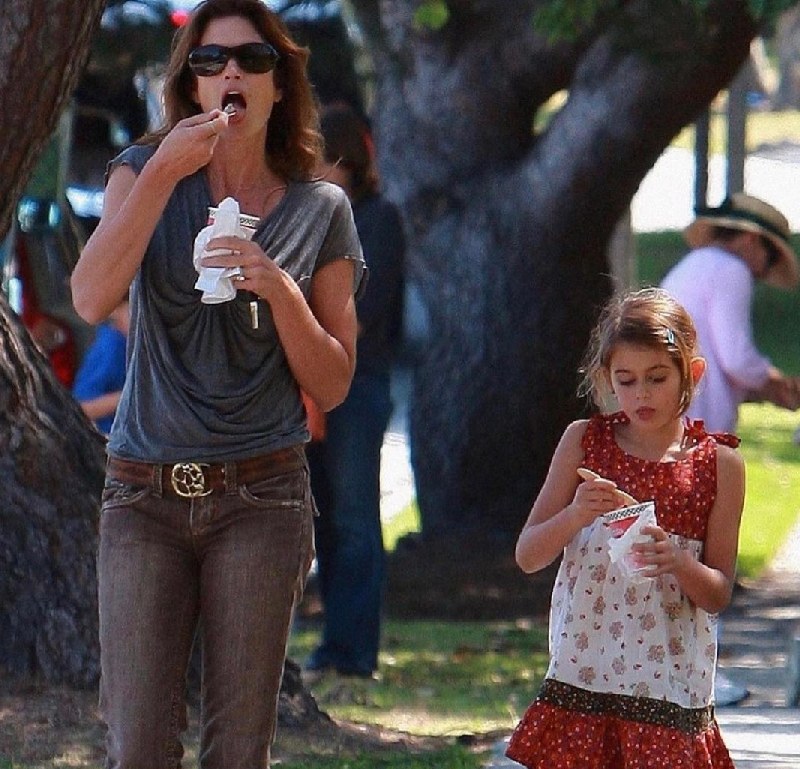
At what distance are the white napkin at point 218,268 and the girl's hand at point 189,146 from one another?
0.35 ft

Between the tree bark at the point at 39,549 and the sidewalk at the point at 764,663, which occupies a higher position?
the tree bark at the point at 39,549

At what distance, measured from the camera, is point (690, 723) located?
421 centimetres

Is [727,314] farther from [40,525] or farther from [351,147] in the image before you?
[40,525]

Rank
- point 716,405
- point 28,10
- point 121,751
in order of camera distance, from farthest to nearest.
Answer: point 716,405 < point 28,10 < point 121,751

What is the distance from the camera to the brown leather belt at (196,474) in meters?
3.80

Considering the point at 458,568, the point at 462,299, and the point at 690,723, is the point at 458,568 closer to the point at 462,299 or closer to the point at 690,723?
the point at 462,299

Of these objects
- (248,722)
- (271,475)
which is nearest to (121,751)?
(248,722)

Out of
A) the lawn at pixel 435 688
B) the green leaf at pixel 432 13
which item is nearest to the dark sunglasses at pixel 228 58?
the lawn at pixel 435 688

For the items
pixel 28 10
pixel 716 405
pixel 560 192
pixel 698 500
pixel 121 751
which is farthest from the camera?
pixel 560 192

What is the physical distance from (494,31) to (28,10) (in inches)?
198

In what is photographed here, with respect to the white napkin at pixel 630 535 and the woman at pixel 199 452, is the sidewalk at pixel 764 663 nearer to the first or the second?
the white napkin at pixel 630 535

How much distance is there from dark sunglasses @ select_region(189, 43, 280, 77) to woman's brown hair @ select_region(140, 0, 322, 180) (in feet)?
0.21

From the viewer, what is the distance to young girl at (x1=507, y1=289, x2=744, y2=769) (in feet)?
13.7

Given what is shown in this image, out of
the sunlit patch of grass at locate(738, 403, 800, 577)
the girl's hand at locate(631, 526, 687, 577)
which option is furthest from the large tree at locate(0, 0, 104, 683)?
the sunlit patch of grass at locate(738, 403, 800, 577)
